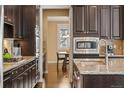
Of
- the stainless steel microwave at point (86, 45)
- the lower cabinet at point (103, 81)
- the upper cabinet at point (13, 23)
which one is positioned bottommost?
the lower cabinet at point (103, 81)

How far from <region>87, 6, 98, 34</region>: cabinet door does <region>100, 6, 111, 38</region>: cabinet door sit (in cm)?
16

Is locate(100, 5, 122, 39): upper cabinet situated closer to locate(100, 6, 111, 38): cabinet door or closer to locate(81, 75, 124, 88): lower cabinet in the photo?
locate(100, 6, 111, 38): cabinet door

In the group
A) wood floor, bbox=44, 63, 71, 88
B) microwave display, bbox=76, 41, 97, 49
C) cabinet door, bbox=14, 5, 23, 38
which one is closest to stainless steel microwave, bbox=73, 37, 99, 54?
microwave display, bbox=76, 41, 97, 49

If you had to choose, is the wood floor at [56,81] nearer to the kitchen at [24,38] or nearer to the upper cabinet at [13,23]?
the kitchen at [24,38]

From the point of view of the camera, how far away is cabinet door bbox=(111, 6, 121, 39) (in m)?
6.37

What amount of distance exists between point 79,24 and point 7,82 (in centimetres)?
338

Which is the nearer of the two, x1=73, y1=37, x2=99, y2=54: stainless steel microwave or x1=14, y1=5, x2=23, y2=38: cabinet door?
x1=14, y1=5, x2=23, y2=38: cabinet door

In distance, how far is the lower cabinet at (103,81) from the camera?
282 cm

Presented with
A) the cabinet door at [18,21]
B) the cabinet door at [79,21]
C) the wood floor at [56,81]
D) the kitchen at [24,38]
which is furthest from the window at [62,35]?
Answer: the cabinet door at [18,21]

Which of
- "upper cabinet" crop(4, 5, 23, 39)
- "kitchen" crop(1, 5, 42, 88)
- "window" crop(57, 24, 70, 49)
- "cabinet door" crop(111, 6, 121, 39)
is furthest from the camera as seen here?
"window" crop(57, 24, 70, 49)

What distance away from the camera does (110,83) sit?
284cm

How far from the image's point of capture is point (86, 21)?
6.34 metres
